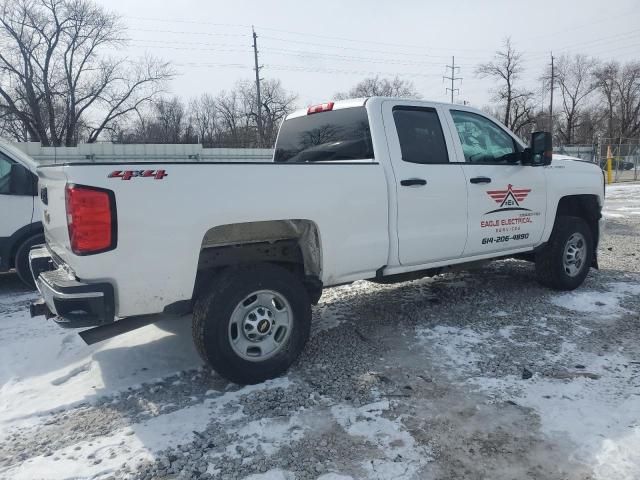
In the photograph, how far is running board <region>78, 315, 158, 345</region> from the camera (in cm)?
342

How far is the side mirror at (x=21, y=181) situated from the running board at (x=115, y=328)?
369 cm

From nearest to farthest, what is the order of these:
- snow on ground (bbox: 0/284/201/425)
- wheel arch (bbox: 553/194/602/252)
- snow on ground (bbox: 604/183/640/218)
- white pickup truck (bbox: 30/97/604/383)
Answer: white pickup truck (bbox: 30/97/604/383), snow on ground (bbox: 0/284/201/425), wheel arch (bbox: 553/194/602/252), snow on ground (bbox: 604/183/640/218)

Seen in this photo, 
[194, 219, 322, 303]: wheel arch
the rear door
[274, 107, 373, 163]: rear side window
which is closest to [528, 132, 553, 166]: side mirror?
the rear door

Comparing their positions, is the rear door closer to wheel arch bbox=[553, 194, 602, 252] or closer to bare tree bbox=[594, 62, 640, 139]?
wheel arch bbox=[553, 194, 602, 252]

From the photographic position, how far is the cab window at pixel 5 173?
618cm

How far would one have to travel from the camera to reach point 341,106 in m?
4.73

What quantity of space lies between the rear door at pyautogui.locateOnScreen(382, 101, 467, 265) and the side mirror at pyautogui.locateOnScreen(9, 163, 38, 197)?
15.1 feet

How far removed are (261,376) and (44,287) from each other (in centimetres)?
162

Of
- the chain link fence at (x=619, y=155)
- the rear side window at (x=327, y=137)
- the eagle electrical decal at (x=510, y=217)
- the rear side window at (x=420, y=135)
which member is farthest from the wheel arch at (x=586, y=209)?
the chain link fence at (x=619, y=155)

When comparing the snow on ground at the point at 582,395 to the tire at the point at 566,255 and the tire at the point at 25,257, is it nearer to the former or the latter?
the tire at the point at 566,255

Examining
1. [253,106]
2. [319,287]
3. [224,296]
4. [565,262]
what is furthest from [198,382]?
[253,106]

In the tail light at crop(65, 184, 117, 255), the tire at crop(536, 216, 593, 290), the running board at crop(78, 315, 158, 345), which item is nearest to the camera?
the tail light at crop(65, 184, 117, 255)

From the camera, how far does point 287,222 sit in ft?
12.4

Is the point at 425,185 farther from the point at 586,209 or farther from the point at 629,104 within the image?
the point at 629,104
